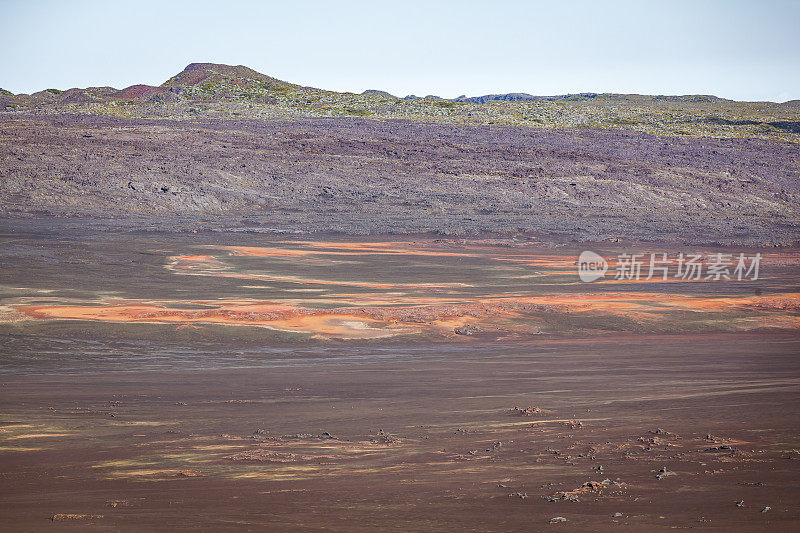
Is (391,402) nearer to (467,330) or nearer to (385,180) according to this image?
(467,330)

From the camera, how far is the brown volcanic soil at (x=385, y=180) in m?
39.1

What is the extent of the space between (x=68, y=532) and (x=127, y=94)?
3276 inches

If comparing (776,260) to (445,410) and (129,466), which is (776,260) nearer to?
(445,410)

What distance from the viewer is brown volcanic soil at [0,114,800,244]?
128 feet

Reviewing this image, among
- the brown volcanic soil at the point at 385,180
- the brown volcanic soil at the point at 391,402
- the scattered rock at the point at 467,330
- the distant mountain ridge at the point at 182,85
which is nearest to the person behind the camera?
the brown volcanic soil at the point at 391,402

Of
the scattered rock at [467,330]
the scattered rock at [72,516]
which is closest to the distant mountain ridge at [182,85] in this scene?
the scattered rock at [467,330]

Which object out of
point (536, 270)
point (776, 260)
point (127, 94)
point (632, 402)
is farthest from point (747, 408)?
point (127, 94)

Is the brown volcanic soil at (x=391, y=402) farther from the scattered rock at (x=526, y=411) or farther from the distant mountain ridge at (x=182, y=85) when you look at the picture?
the distant mountain ridge at (x=182, y=85)

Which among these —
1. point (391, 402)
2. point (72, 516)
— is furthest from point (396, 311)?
point (72, 516)

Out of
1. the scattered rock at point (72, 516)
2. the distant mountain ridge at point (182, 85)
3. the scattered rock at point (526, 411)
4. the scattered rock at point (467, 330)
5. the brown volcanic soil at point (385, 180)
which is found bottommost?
the scattered rock at point (72, 516)

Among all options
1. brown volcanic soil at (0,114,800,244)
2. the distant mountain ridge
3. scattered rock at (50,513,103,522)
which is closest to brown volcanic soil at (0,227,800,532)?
scattered rock at (50,513,103,522)

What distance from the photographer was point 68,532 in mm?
7273

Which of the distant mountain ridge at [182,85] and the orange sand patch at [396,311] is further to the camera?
the distant mountain ridge at [182,85]

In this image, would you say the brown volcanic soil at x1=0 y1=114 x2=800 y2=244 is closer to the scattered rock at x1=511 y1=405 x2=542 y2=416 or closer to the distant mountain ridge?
the distant mountain ridge
